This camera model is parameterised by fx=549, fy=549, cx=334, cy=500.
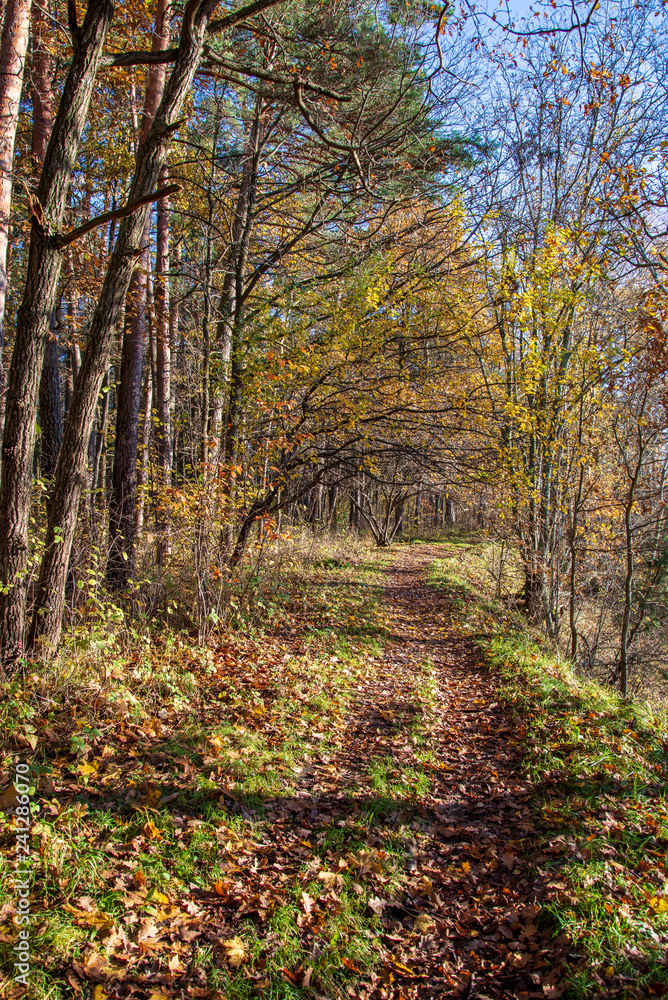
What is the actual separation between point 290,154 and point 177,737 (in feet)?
31.7

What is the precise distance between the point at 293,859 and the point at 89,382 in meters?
4.21

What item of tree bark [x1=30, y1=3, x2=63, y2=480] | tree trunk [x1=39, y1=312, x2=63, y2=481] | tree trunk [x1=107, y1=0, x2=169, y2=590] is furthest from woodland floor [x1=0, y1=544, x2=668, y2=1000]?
tree trunk [x1=39, y1=312, x2=63, y2=481]

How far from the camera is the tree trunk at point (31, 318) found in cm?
464

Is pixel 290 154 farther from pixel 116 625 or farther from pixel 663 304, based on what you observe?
pixel 116 625

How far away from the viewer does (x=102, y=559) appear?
19.9 feet

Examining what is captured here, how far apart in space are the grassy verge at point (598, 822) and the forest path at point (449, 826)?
13 centimetres

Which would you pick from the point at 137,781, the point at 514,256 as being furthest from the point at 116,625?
the point at 514,256

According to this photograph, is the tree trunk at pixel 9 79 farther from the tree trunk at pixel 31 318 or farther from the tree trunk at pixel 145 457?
the tree trunk at pixel 145 457

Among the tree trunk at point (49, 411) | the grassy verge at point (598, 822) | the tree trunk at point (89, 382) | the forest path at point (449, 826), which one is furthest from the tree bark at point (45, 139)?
the grassy verge at point (598, 822)

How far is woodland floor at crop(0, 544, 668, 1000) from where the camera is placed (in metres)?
2.81

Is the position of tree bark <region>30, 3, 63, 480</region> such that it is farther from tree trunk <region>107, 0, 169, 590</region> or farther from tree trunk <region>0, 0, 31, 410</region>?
tree trunk <region>107, 0, 169, 590</region>

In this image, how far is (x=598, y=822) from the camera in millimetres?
3934

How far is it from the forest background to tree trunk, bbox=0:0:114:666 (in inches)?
0.8

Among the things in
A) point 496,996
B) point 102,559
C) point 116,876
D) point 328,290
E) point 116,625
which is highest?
point 328,290
